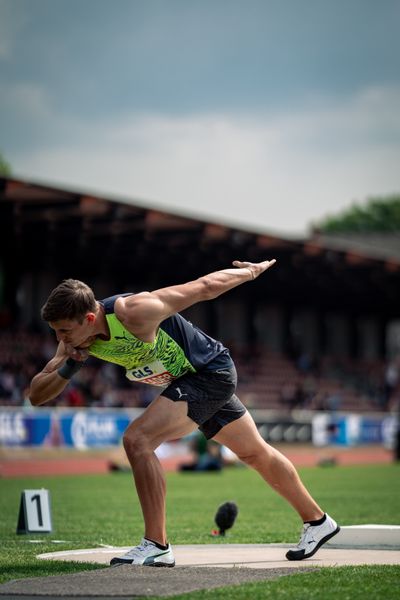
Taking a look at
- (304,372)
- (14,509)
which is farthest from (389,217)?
(14,509)

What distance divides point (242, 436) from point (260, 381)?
34577 mm

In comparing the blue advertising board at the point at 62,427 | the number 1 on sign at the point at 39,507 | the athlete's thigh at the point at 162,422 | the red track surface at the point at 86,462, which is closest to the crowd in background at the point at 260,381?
the blue advertising board at the point at 62,427

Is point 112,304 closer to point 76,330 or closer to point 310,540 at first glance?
point 76,330

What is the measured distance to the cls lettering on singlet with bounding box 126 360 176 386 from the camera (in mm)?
7047

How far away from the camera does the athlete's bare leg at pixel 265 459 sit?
7402 mm

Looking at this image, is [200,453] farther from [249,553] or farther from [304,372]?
[304,372]

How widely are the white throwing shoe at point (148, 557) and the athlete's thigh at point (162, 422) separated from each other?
0.67 metres

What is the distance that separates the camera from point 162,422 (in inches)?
274

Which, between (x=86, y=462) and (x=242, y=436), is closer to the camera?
(x=242, y=436)

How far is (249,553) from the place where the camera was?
8117 mm

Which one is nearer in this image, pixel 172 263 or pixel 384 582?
pixel 384 582

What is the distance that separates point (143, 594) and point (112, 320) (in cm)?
177

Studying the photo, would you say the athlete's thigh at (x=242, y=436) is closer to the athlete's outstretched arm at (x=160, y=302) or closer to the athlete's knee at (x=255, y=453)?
the athlete's knee at (x=255, y=453)

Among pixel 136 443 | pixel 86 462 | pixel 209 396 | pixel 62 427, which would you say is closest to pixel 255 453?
pixel 209 396
